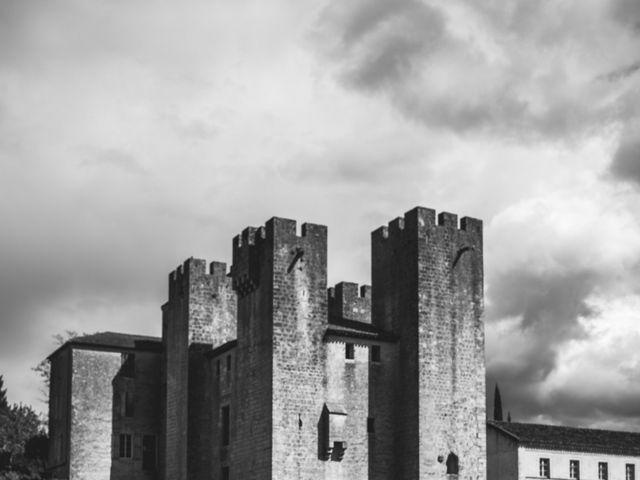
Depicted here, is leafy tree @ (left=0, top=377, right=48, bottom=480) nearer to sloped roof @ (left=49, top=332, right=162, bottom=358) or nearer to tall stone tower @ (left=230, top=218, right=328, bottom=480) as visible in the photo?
sloped roof @ (left=49, top=332, right=162, bottom=358)

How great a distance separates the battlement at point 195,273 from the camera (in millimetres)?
57375

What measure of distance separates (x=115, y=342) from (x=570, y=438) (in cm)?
2787

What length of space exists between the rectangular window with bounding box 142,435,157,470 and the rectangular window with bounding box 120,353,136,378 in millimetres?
3439

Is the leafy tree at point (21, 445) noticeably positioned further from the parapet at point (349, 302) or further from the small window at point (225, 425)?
the parapet at point (349, 302)

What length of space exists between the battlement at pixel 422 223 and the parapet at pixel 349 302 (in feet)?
25.2

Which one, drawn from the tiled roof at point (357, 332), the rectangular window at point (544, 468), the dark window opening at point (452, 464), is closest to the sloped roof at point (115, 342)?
the tiled roof at point (357, 332)

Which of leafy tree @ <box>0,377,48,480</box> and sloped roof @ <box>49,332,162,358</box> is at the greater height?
sloped roof @ <box>49,332,162,358</box>

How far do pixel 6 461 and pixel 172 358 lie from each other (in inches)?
468

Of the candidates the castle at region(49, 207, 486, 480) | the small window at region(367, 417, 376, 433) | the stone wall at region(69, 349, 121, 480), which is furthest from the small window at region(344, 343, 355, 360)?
the stone wall at region(69, 349, 121, 480)

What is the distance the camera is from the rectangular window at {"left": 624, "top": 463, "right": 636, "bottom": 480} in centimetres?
6838

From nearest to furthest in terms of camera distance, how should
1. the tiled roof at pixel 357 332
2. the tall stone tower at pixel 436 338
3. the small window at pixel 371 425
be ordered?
the tall stone tower at pixel 436 338, the tiled roof at pixel 357 332, the small window at pixel 371 425

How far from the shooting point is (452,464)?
48281 mm

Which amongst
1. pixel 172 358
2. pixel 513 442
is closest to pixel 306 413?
pixel 172 358

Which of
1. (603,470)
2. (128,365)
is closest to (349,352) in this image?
(128,365)
